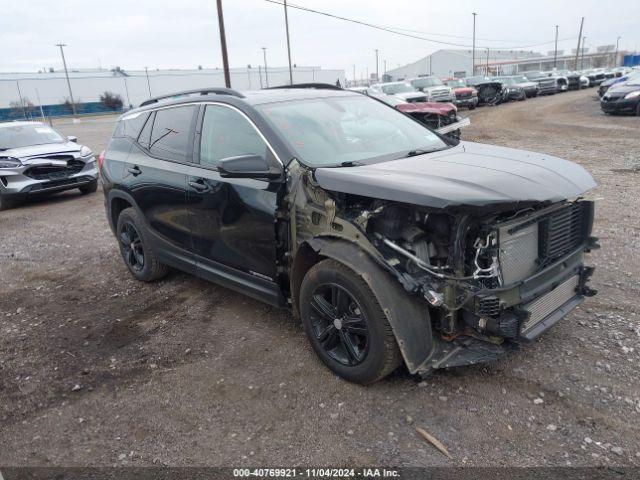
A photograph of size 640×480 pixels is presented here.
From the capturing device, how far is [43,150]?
10.4 metres

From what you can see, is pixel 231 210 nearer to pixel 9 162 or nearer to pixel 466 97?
pixel 9 162

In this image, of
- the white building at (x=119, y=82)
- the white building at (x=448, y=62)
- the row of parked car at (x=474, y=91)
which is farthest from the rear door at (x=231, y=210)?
the white building at (x=448, y=62)

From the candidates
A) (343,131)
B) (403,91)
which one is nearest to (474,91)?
(403,91)

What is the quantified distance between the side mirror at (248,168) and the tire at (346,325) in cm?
72

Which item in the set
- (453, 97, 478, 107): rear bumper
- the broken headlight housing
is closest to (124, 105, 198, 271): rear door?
the broken headlight housing

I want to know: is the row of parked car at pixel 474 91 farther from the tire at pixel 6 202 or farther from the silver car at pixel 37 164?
the tire at pixel 6 202

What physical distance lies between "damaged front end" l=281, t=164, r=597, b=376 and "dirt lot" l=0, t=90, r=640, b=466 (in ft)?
1.21

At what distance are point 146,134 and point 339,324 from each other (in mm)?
2984

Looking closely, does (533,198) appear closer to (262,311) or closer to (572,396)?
(572,396)

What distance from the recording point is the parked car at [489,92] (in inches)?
1115

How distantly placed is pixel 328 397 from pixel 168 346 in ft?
5.08

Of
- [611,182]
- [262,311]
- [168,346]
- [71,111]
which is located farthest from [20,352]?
[71,111]

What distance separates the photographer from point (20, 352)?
4.15m

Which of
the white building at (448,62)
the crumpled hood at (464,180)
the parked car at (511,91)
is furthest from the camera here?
the white building at (448,62)
